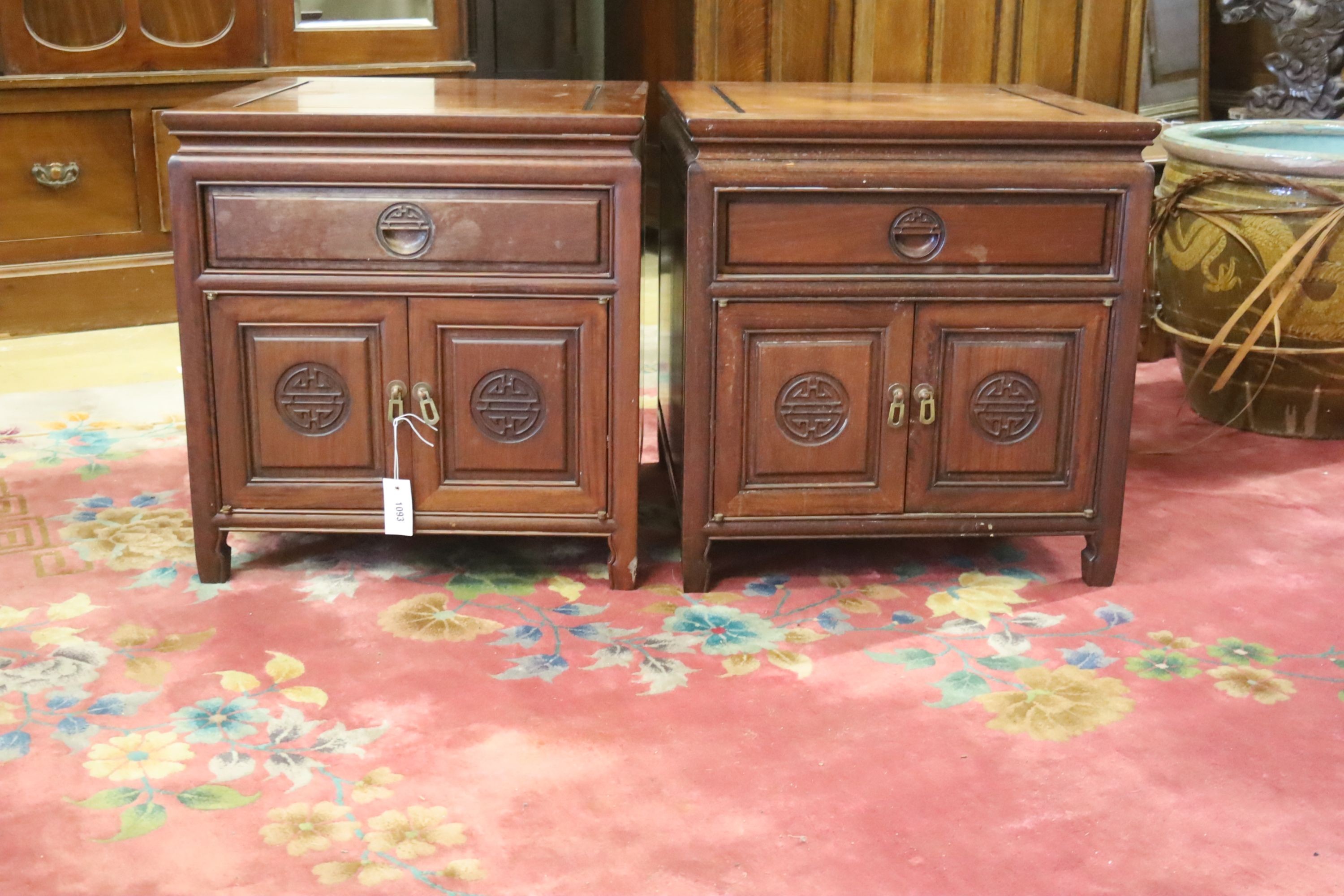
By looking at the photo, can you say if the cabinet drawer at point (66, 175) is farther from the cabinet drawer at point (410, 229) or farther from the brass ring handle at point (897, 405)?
the brass ring handle at point (897, 405)

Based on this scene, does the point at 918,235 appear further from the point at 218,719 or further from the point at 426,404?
the point at 218,719

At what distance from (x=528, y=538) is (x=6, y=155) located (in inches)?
72.7

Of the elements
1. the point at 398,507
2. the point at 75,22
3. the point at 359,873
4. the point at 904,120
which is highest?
the point at 75,22

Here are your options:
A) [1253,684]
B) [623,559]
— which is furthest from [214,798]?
[1253,684]

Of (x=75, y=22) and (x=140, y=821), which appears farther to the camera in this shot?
(x=75, y=22)

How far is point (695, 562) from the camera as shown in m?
1.93

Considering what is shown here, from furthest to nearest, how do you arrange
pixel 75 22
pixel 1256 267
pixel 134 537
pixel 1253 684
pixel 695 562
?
pixel 75 22, pixel 1256 267, pixel 134 537, pixel 695 562, pixel 1253 684

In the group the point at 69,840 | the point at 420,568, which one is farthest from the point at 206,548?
the point at 69,840

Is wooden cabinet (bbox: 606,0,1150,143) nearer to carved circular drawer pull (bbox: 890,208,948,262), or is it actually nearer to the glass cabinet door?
the glass cabinet door

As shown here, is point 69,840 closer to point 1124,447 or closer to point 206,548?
point 206,548

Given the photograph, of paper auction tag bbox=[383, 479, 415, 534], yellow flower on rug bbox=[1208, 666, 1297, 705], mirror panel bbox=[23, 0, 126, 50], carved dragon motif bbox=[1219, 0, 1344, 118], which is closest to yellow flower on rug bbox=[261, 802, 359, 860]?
paper auction tag bbox=[383, 479, 415, 534]

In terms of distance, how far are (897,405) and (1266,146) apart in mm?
1460

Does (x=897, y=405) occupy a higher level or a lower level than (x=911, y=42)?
lower

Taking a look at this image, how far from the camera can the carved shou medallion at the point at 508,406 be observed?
185cm
